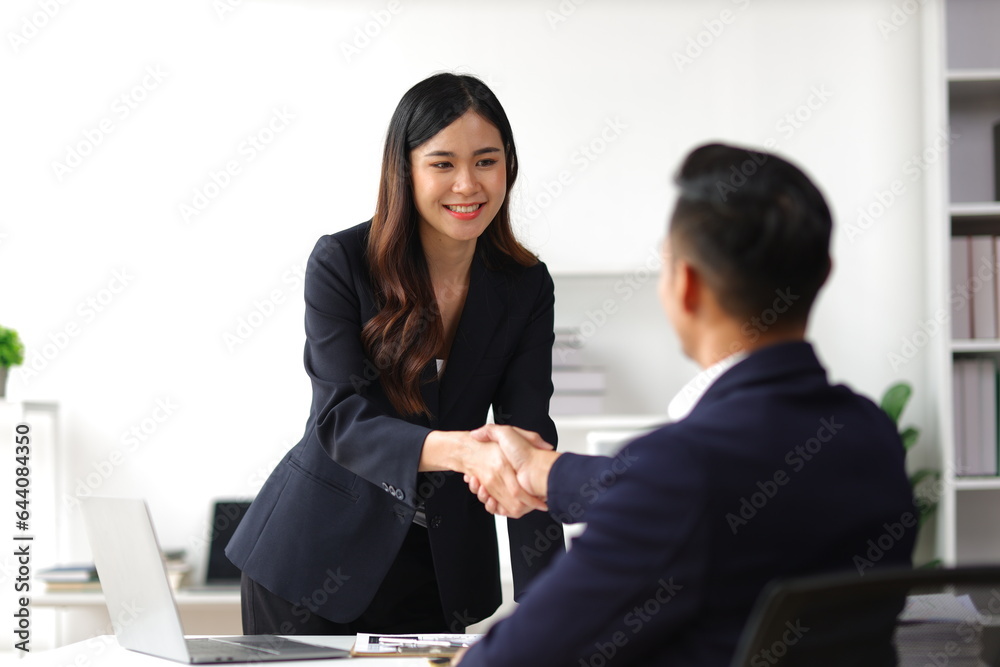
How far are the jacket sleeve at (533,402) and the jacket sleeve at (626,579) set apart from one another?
868mm

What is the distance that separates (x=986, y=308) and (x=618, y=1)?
1.74m

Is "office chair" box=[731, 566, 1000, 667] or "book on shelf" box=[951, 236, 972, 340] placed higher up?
"book on shelf" box=[951, 236, 972, 340]

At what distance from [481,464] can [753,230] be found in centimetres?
83

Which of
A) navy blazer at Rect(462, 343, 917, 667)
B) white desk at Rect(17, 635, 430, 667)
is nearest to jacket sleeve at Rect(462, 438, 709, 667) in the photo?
navy blazer at Rect(462, 343, 917, 667)

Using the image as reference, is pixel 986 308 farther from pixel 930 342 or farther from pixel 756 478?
pixel 756 478

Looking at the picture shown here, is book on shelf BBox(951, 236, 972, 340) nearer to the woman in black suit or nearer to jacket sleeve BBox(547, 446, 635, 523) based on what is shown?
the woman in black suit

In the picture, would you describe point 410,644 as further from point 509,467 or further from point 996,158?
point 996,158

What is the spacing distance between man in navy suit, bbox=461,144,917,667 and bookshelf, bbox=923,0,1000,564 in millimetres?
2678

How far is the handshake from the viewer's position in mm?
1586

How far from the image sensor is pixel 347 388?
1.75 meters

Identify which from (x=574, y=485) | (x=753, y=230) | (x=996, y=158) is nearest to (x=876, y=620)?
(x=753, y=230)

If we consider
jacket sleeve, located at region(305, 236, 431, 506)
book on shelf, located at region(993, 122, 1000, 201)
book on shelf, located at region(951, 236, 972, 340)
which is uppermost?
book on shelf, located at region(993, 122, 1000, 201)

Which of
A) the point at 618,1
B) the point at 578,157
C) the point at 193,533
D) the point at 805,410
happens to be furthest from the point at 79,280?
the point at 805,410

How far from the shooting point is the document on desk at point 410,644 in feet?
4.88
